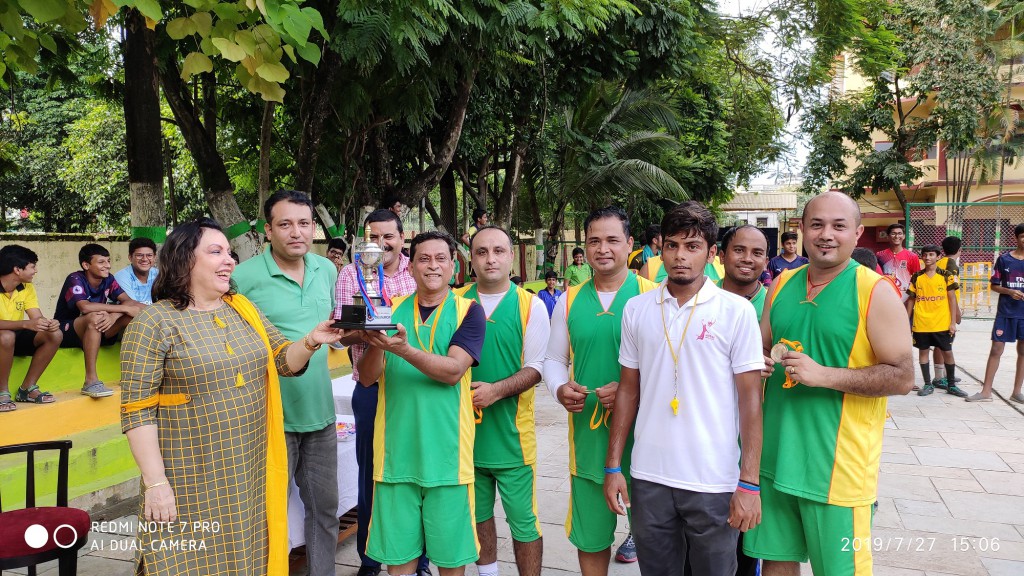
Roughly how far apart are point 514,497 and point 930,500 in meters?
3.58

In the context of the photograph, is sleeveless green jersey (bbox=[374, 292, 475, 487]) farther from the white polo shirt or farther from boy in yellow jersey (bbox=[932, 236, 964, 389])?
boy in yellow jersey (bbox=[932, 236, 964, 389])

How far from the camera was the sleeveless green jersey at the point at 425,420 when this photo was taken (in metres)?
3.18

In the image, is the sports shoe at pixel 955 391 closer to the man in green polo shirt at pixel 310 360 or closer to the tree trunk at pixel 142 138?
the man in green polo shirt at pixel 310 360

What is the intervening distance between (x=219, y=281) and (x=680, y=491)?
200cm

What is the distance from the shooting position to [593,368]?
137 inches

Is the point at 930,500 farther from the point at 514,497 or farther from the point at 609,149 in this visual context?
the point at 609,149

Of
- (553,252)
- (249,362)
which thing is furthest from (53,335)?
(553,252)

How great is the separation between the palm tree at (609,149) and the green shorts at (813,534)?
10545 millimetres

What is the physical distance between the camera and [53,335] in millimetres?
5391

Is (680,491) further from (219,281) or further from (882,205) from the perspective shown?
(882,205)

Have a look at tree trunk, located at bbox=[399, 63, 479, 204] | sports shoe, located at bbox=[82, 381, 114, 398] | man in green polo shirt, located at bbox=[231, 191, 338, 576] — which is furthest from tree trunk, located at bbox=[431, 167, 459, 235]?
man in green polo shirt, located at bbox=[231, 191, 338, 576]

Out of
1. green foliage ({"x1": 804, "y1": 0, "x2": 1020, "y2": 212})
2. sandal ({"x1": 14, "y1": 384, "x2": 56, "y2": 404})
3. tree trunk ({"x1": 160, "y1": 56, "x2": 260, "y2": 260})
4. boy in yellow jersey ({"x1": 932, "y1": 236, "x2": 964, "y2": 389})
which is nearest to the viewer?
sandal ({"x1": 14, "y1": 384, "x2": 56, "y2": 404})

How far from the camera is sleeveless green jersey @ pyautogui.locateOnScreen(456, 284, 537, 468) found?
358 cm
